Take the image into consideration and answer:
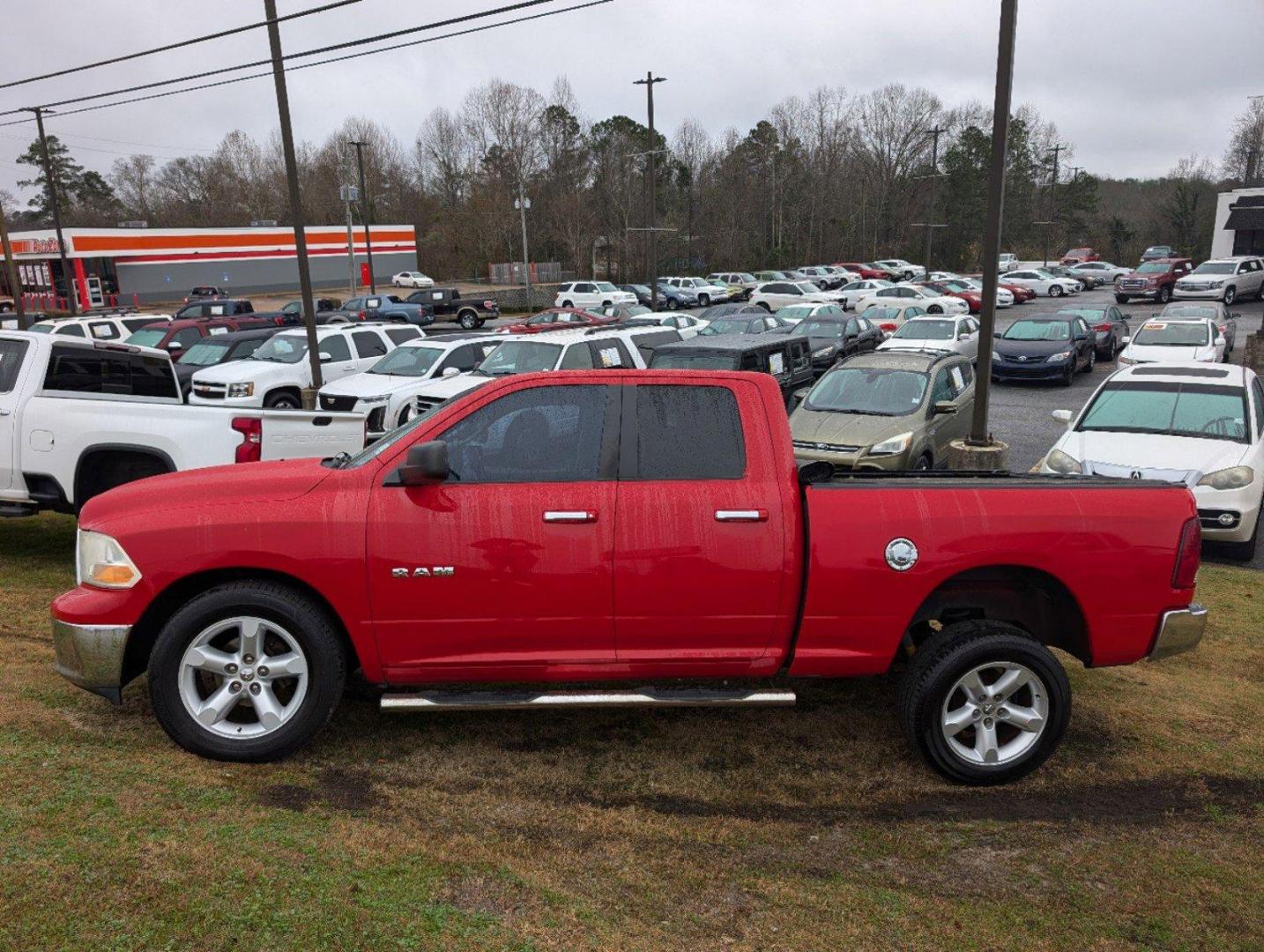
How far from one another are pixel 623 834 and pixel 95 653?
8.43 feet

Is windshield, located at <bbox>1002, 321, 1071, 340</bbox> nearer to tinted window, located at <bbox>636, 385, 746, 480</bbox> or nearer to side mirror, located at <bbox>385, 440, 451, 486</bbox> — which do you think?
tinted window, located at <bbox>636, 385, 746, 480</bbox>

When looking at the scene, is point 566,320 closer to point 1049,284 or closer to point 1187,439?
point 1187,439

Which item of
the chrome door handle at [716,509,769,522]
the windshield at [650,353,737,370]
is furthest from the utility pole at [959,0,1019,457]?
the chrome door handle at [716,509,769,522]

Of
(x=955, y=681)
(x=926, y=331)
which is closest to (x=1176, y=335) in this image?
(x=926, y=331)

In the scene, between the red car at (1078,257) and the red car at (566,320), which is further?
the red car at (1078,257)

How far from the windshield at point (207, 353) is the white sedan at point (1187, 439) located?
15.9 metres

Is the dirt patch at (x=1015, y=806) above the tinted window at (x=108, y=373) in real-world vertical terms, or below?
below

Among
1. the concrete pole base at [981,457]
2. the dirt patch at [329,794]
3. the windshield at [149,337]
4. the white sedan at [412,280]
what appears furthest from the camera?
the white sedan at [412,280]

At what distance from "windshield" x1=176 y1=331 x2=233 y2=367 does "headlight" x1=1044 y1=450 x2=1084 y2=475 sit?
15965 millimetres

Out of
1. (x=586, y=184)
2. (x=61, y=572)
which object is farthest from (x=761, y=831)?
(x=586, y=184)

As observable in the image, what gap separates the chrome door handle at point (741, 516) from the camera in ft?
13.7

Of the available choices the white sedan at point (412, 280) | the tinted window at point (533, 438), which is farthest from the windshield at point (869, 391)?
the white sedan at point (412, 280)

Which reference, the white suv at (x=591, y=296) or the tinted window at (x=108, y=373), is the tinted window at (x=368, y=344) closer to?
the tinted window at (x=108, y=373)

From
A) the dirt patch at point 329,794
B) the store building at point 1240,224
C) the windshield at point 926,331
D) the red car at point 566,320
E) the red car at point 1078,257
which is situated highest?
the store building at point 1240,224
